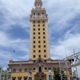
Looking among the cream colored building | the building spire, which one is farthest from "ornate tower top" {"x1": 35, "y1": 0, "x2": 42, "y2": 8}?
the cream colored building

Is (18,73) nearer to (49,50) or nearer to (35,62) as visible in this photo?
(35,62)

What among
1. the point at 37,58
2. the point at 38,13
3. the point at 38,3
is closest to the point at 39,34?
the point at 38,13

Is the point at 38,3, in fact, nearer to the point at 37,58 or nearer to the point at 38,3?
the point at 38,3

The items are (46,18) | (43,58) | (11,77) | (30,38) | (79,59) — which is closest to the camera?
(79,59)

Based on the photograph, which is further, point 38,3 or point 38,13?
→ point 38,3

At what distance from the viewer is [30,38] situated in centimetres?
7744

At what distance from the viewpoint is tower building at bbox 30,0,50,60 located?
73250mm

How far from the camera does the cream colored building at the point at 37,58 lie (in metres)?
66.2

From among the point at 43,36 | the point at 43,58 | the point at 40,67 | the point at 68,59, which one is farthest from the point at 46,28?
the point at 68,59

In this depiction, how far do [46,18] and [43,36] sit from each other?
1184 centimetres

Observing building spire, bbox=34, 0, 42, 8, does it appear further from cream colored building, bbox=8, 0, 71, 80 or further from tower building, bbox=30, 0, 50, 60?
cream colored building, bbox=8, 0, 71, 80

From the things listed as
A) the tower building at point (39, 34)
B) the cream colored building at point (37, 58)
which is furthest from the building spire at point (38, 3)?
the cream colored building at point (37, 58)

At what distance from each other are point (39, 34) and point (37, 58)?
15.3 m

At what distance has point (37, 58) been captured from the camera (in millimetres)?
70062
